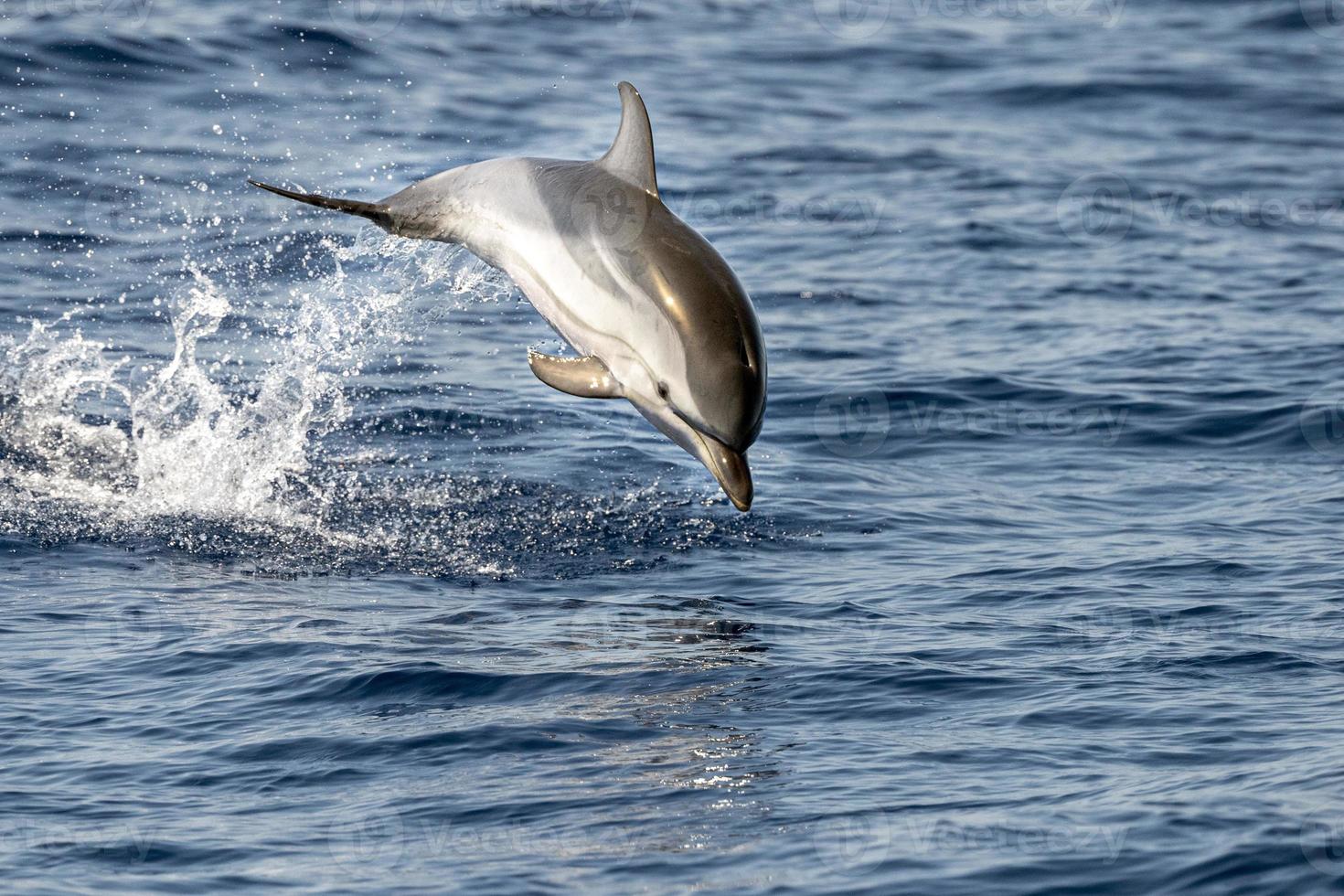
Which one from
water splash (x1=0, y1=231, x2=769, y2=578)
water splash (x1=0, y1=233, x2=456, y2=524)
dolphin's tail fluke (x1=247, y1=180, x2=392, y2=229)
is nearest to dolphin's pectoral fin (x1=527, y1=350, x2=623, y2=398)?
dolphin's tail fluke (x1=247, y1=180, x2=392, y2=229)

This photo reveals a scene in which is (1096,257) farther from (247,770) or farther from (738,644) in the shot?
(247,770)

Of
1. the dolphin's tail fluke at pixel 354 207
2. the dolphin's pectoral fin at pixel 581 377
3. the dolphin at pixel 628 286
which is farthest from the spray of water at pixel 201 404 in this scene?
the dolphin's pectoral fin at pixel 581 377

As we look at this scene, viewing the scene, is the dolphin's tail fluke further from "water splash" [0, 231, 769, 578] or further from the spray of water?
the spray of water

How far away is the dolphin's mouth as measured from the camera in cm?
607

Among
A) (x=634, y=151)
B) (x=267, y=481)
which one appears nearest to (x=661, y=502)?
(x=267, y=481)

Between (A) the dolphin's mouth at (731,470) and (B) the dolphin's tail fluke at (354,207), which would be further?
(B) the dolphin's tail fluke at (354,207)

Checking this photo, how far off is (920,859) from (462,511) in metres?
4.93

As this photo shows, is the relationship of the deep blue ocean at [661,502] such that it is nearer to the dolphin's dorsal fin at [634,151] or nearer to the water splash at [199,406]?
the water splash at [199,406]

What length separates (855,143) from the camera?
20656mm

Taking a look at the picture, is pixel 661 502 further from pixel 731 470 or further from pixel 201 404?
pixel 731 470

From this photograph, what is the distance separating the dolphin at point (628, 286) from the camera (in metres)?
6.03

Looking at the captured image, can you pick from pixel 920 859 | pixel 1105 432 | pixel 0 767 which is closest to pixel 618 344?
pixel 920 859

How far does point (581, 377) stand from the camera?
6.53 meters

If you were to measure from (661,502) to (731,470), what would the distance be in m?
4.89
